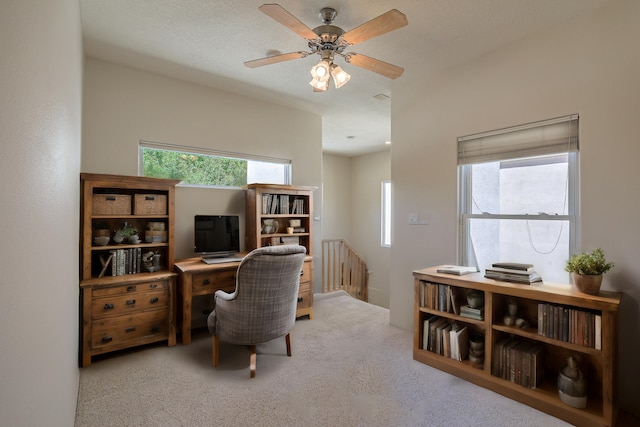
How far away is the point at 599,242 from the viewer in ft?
7.17

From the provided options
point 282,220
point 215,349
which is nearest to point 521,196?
point 282,220

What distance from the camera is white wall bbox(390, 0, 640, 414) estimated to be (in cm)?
205

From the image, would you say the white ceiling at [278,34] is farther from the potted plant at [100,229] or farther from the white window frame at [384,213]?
the white window frame at [384,213]

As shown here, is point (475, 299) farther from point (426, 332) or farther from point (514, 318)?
point (426, 332)

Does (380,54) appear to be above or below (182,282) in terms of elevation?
above

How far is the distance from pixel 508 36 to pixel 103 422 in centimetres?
414

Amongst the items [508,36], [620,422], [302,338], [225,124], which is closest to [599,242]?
[620,422]

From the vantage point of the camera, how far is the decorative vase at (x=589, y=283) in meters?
1.95

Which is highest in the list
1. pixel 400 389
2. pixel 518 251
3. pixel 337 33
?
pixel 337 33

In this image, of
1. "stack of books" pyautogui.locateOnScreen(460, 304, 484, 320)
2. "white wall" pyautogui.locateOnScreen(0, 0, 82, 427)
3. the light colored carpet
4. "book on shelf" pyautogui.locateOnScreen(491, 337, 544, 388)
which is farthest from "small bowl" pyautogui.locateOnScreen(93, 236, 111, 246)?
"book on shelf" pyautogui.locateOnScreen(491, 337, 544, 388)

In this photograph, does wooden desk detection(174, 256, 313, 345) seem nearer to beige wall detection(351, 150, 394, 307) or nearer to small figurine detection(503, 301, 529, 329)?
small figurine detection(503, 301, 529, 329)

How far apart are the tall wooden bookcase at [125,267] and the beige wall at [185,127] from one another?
35 centimetres

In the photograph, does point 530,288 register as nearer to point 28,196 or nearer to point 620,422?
point 620,422

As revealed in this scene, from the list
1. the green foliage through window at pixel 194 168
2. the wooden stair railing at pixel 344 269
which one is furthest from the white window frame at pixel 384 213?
the green foliage through window at pixel 194 168
